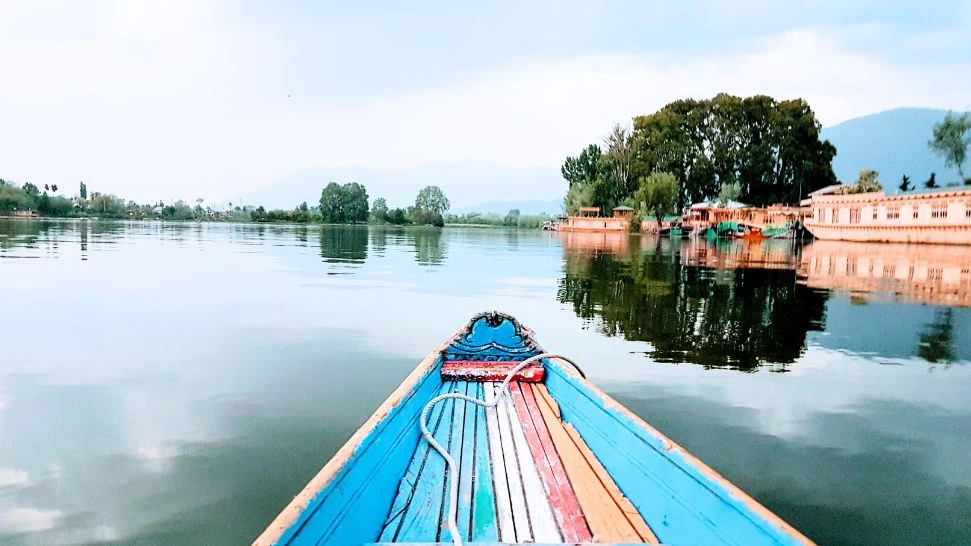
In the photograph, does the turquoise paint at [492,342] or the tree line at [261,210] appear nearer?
the turquoise paint at [492,342]

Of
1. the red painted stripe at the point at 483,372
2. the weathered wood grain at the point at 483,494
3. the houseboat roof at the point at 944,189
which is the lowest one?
the weathered wood grain at the point at 483,494

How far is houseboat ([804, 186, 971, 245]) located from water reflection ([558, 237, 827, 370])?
88.7 feet

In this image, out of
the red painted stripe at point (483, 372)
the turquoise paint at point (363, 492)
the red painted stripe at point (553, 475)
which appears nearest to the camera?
the turquoise paint at point (363, 492)

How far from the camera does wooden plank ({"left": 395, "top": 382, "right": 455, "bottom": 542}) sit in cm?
338

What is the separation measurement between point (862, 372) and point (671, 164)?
7065 cm

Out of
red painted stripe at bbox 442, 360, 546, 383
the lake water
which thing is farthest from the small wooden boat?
the lake water

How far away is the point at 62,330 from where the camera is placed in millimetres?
11844

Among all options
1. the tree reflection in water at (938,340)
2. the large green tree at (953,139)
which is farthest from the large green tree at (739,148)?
the tree reflection in water at (938,340)

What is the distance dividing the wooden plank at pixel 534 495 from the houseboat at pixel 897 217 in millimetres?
50811

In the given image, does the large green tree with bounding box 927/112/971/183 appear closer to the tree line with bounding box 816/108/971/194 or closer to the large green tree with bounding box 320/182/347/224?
the tree line with bounding box 816/108/971/194

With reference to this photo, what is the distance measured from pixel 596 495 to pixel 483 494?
0.79 metres

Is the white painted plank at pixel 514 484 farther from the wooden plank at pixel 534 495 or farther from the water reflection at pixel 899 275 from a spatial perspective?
the water reflection at pixel 899 275

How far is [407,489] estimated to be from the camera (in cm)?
393

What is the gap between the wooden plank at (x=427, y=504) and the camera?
3.38 metres
